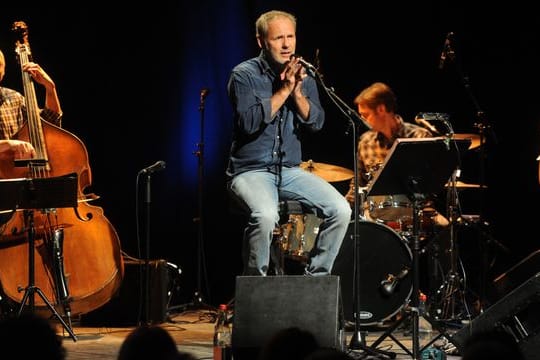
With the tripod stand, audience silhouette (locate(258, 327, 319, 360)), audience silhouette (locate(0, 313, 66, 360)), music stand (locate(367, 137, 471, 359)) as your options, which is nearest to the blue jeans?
music stand (locate(367, 137, 471, 359))

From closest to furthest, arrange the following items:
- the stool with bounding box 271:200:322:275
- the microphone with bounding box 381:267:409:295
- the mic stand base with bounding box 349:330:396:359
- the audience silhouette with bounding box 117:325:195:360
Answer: the audience silhouette with bounding box 117:325:195:360 → the mic stand base with bounding box 349:330:396:359 → the stool with bounding box 271:200:322:275 → the microphone with bounding box 381:267:409:295

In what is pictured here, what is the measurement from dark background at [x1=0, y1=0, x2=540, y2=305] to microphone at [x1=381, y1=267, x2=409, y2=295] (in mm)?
1502

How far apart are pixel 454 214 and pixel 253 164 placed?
2.34 m

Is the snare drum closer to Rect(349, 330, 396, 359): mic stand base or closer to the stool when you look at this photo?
the stool

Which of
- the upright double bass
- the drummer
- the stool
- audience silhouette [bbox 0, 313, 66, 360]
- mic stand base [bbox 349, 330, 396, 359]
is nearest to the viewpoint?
audience silhouette [bbox 0, 313, 66, 360]

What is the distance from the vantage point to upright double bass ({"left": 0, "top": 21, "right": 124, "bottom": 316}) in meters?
6.42

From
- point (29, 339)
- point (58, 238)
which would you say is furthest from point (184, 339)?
point (29, 339)

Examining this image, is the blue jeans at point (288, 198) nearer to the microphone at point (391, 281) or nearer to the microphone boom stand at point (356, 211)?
the microphone boom stand at point (356, 211)

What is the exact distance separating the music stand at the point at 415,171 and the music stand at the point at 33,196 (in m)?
1.94

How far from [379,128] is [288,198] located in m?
2.42

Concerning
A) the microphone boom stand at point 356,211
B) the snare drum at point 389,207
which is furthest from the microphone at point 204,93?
the microphone boom stand at point 356,211

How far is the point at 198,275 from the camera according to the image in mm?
8477

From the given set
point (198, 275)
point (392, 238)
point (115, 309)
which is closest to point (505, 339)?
point (392, 238)

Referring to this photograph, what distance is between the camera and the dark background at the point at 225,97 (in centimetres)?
848
